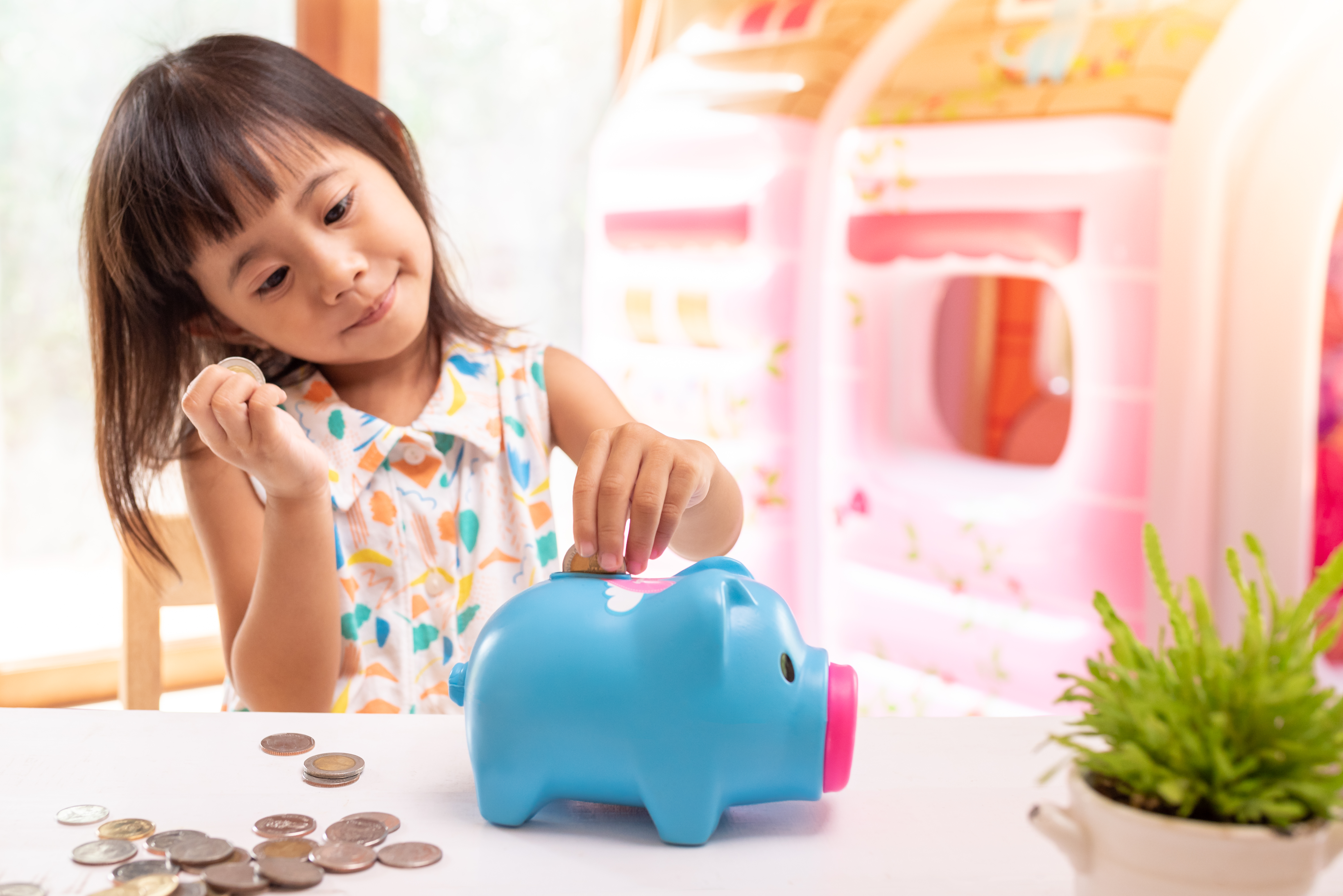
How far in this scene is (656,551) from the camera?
0.67 metres

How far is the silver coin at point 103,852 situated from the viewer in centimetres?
50

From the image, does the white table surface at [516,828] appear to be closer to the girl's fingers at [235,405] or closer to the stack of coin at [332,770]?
the stack of coin at [332,770]

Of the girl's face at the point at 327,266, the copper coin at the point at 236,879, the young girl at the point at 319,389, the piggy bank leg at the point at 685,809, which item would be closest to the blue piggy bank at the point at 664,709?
the piggy bank leg at the point at 685,809

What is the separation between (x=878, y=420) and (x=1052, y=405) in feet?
1.61

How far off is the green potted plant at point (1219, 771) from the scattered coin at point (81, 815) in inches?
17.0

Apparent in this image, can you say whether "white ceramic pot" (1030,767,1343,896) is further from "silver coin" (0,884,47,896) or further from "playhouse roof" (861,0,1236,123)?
"playhouse roof" (861,0,1236,123)

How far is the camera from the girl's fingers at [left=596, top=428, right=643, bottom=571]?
0.63 m

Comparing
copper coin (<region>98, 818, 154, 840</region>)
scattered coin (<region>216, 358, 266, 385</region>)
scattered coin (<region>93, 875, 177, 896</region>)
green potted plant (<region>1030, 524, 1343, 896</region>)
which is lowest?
copper coin (<region>98, 818, 154, 840</region>)

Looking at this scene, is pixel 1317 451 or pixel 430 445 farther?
pixel 1317 451

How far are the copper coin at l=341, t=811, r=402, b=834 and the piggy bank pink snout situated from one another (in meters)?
0.21

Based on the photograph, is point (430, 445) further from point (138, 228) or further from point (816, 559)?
point (816, 559)

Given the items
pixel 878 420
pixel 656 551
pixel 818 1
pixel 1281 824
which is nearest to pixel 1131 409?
pixel 878 420

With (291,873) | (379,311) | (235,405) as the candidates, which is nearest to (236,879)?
(291,873)

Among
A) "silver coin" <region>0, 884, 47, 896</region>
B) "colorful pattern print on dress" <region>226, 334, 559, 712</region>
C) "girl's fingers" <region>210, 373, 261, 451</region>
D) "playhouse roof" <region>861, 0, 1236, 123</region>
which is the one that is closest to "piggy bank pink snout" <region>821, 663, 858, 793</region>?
"silver coin" <region>0, 884, 47, 896</region>
